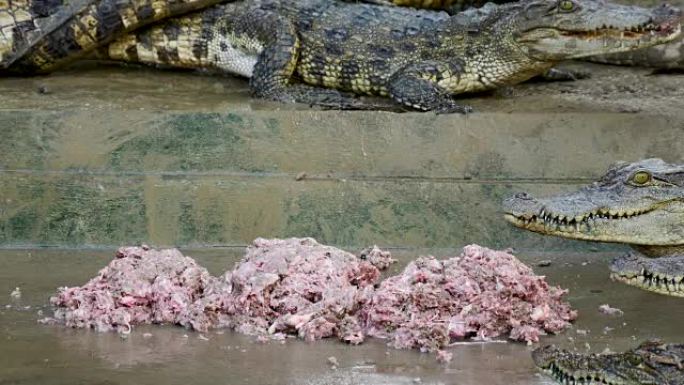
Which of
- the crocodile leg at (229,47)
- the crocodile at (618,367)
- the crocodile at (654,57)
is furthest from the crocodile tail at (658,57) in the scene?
the crocodile at (618,367)

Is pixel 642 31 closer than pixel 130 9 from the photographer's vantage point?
Yes

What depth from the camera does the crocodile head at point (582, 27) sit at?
730 centimetres

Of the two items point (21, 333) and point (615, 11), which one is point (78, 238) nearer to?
point (21, 333)

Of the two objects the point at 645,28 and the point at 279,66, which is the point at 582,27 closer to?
the point at 645,28

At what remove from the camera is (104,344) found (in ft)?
18.5

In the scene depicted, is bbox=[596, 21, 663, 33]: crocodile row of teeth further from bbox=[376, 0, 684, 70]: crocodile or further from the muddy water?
the muddy water

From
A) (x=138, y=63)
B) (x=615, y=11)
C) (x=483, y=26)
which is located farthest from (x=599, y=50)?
(x=138, y=63)

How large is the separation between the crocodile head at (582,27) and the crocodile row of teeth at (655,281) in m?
2.48

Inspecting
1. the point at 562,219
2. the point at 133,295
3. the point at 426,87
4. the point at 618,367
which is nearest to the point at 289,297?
the point at 133,295

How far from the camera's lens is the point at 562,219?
19.9 feet

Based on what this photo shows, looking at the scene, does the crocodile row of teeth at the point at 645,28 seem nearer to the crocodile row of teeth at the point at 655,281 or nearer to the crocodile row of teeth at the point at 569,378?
the crocodile row of teeth at the point at 655,281

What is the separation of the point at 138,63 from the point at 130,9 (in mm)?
499

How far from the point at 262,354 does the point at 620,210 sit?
1.76 m

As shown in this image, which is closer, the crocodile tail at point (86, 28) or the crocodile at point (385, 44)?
the crocodile at point (385, 44)
